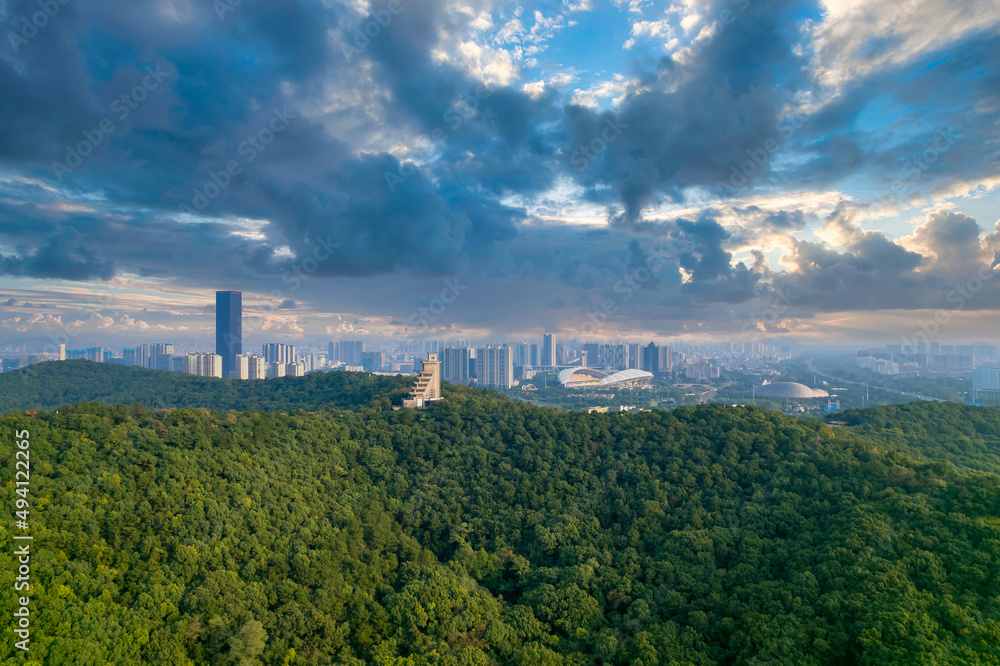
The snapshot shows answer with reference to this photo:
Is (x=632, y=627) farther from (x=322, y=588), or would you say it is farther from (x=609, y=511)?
(x=322, y=588)

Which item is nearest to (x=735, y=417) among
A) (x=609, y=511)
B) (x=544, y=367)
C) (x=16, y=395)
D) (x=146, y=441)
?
(x=609, y=511)

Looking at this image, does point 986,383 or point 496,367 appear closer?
point 986,383

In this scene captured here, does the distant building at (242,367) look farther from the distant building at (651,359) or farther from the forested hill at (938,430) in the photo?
the distant building at (651,359)

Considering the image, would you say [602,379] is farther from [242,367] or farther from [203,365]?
[203,365]

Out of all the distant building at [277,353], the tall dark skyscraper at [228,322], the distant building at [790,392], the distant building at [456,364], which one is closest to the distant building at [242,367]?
the tall dark skyscraper at [228,322]

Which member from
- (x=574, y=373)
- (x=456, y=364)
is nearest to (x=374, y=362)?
(x=456, y=364)

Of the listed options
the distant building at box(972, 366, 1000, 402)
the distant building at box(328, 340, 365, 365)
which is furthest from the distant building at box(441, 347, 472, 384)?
the distant building at box(972, 366, 1000, 402)

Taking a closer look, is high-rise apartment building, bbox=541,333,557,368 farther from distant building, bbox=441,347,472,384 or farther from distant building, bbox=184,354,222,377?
distant building, bbox=184,354,222,377
